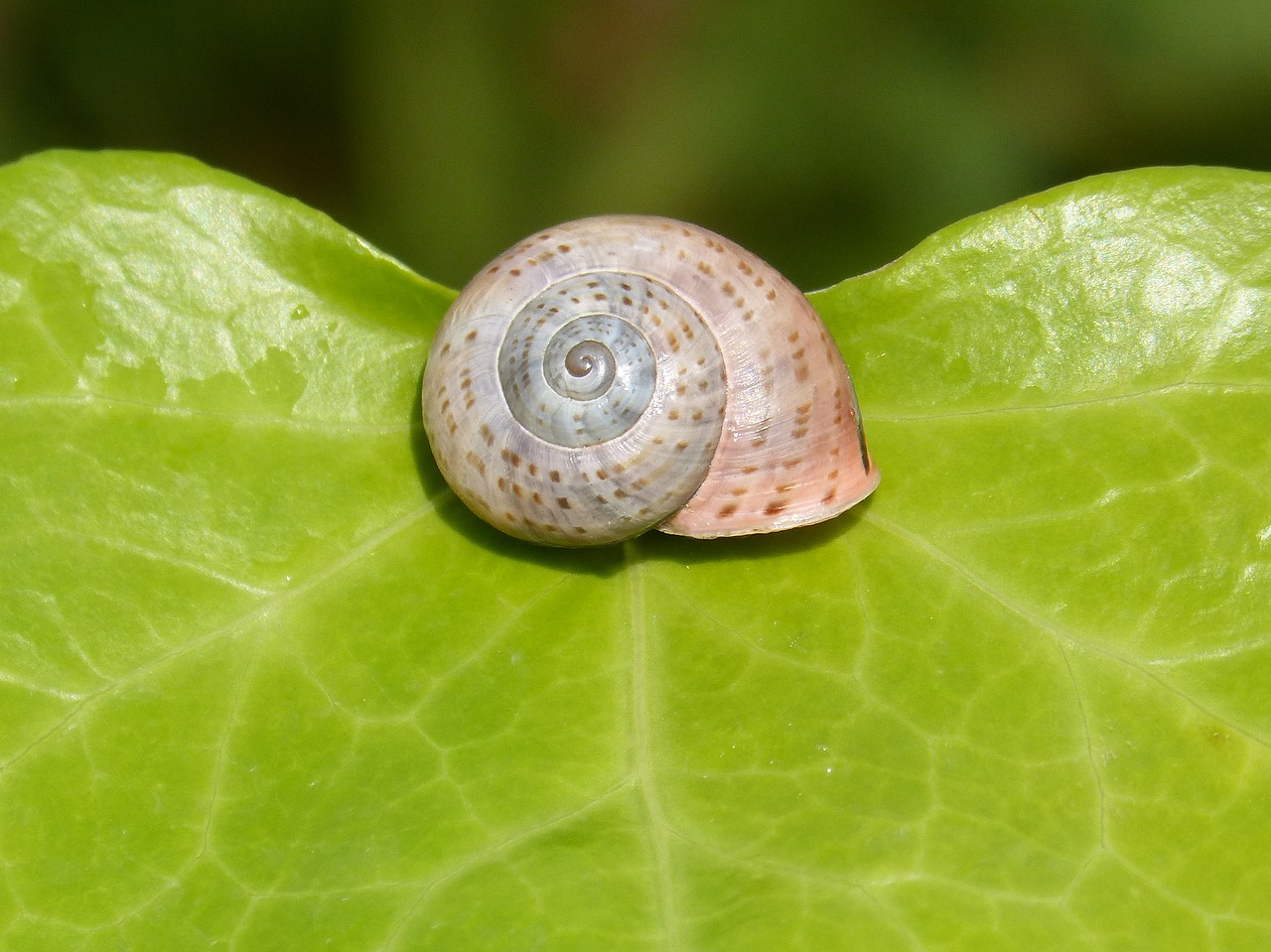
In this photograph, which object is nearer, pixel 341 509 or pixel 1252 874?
pixel 1252 874

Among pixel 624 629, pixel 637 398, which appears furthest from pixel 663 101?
pixel 624 629

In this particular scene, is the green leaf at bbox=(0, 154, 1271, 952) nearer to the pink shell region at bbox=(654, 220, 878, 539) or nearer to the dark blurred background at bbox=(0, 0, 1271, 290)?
the pink shell region at bbox=(654, 220, 878, 539)

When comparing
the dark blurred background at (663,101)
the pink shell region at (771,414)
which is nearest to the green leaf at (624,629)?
the pink shell region at (771,414)

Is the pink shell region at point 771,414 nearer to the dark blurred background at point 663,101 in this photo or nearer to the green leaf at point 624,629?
the green leaf at point 624,629

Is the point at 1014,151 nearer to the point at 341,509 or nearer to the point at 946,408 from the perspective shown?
the point at 946,408

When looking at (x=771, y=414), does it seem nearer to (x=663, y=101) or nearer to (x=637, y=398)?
(x=637, y=398)

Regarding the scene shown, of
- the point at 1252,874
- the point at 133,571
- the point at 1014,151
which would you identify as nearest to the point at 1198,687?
the point at 1252,874
